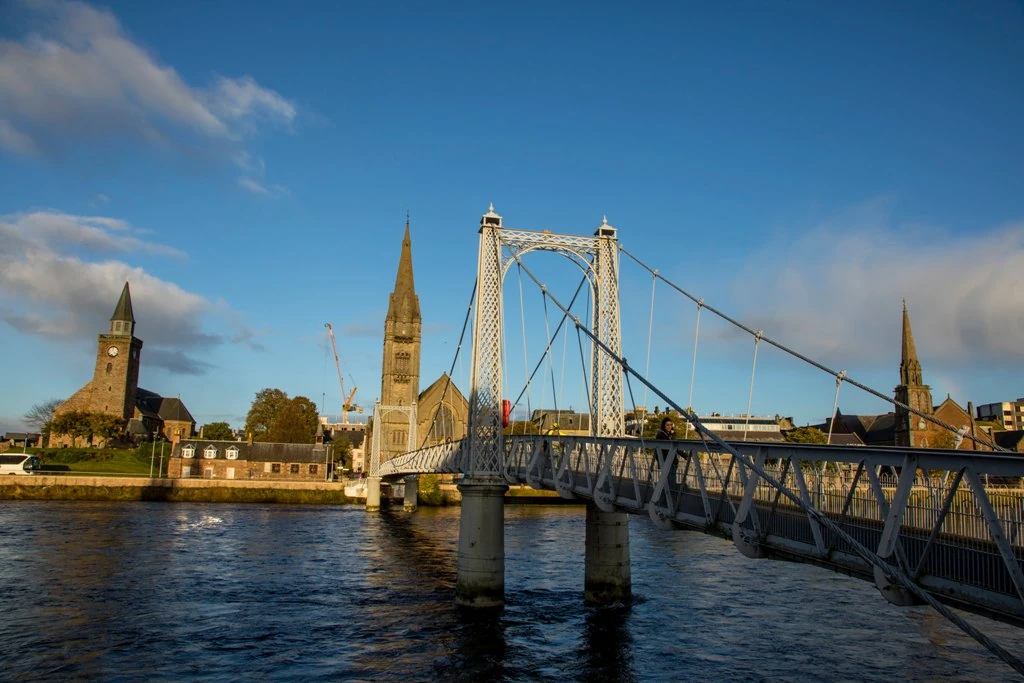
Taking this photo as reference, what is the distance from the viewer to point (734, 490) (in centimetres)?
1920

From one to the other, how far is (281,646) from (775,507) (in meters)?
16.4

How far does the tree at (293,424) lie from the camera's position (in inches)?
4577

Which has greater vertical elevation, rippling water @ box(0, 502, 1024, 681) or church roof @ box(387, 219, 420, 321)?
church roof @ box(387, 219, 420, 321)

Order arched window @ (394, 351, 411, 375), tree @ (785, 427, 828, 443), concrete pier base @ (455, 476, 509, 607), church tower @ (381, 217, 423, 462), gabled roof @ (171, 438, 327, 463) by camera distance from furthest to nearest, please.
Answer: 1. arched window @ (394, 351, 411, 375)
2. church tower @ (381, 217, 423, 462)
3. gabled roof @ (171, 438, 327, 463)
4. tree @ (785, 427, 828, 443)
5. concrete pier base @ (455, 476, 509, 607)

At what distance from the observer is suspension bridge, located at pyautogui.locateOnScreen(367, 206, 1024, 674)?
36.0 ft

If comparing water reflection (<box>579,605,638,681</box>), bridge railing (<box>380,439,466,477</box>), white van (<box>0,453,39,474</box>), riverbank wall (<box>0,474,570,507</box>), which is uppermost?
bridge railing (<box>380,439,466,477</box>)

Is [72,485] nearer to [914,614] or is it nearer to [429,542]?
[429,542]

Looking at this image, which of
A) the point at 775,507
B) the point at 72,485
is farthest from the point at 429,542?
the point at 72,485

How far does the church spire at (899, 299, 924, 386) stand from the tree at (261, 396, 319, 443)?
99.6 m

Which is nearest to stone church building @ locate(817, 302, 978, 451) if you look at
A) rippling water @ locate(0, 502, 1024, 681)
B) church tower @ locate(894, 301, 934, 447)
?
church tower @ locate(894, 301, 934, 447)

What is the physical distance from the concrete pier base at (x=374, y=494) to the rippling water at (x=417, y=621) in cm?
3291

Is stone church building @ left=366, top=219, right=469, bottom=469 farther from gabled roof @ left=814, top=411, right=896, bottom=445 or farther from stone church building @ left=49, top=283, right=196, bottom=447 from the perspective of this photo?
gabled roof @ left=814, top=411, right=896, bottom=445

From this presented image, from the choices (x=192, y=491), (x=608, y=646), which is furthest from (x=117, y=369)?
(x=608, y=646)

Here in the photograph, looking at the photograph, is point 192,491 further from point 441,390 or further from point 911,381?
point 911,381
